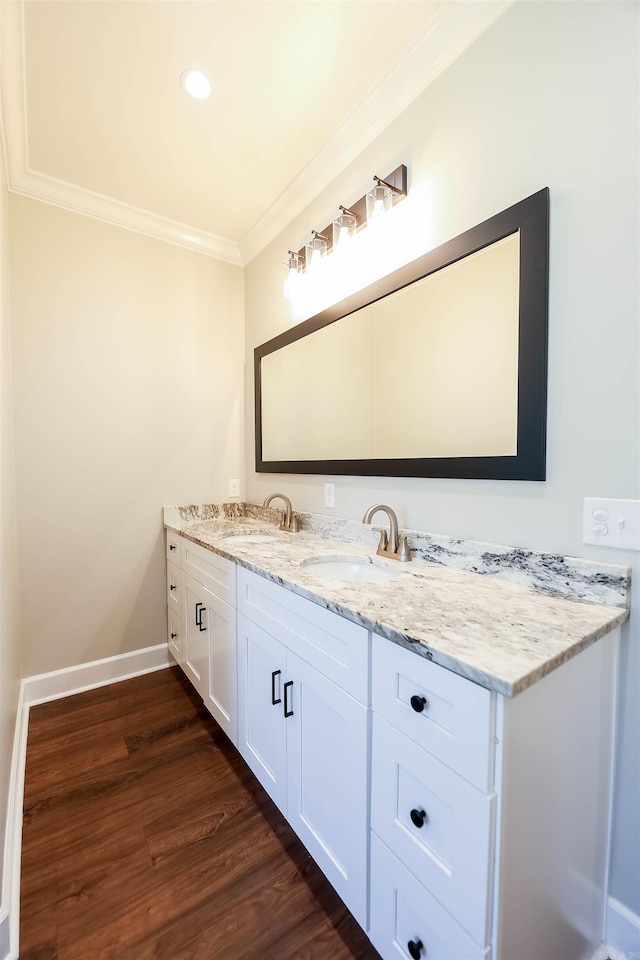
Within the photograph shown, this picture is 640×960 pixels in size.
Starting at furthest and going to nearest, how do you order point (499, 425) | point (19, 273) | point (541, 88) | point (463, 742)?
point (19, 273) < point (499, 425) < point (541, 88) < point (463, 742)

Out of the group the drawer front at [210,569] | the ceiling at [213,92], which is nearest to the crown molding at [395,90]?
the ceiling at [213,92]

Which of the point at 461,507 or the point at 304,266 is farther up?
the point at 304,266

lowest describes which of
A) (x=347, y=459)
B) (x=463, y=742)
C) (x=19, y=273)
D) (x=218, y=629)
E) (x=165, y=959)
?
(x=165, y=959)

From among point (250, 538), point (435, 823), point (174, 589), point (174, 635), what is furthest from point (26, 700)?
point (435, 823)

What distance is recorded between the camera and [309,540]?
174 centimetres

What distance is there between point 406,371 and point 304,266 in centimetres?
86

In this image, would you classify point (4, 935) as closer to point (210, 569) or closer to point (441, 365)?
point (210, 569)

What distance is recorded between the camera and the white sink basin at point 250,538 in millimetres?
1817

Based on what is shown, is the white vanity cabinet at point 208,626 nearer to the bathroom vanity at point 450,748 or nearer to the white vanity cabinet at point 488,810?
the bathroom vanity at point 450,748

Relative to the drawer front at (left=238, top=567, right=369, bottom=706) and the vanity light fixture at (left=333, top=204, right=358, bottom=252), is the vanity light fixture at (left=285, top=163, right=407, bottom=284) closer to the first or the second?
the vanity light fixture at (left=333, top=204, right=358, bottom=252)

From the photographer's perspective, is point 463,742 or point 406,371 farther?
point 406,371

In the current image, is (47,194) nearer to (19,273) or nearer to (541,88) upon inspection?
(19,273)

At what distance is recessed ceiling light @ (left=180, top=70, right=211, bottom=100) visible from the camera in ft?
4.44

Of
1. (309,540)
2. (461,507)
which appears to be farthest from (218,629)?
(461,507)
